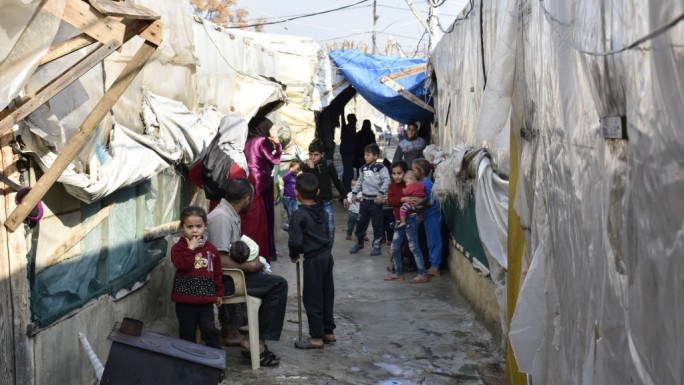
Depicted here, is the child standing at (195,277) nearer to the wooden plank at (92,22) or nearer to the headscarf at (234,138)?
the wooden plank at (92,22)

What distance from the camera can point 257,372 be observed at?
550 cm

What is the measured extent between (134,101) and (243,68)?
481 centimetres

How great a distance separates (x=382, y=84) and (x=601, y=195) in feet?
37.9

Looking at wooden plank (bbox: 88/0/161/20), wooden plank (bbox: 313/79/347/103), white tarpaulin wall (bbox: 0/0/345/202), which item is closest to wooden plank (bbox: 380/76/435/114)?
white tarpaulin wall (bbox: 0/0/345/202)

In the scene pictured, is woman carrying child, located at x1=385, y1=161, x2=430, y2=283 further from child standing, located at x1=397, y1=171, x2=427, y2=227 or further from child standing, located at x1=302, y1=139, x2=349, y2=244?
child standing, located at x1=302, y1=139, x2=349, y2=244

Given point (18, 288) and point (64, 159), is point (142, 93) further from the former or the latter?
point (18, 288)

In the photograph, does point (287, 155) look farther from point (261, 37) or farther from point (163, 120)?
point (163, 120)

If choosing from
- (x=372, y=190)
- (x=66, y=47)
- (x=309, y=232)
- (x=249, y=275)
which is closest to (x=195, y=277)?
(x=249, y=275)

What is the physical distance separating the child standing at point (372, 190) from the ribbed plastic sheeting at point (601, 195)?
245 inches

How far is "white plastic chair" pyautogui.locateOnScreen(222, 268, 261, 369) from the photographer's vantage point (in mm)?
5434

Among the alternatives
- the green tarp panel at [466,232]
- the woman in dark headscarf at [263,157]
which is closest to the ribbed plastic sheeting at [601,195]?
the green tarp panel at [466,232]

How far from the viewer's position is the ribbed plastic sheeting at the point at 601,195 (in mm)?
1763

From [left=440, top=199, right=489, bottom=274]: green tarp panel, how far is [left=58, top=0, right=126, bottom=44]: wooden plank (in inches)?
159

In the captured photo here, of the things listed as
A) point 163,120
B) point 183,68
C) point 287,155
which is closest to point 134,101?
point 163,120
